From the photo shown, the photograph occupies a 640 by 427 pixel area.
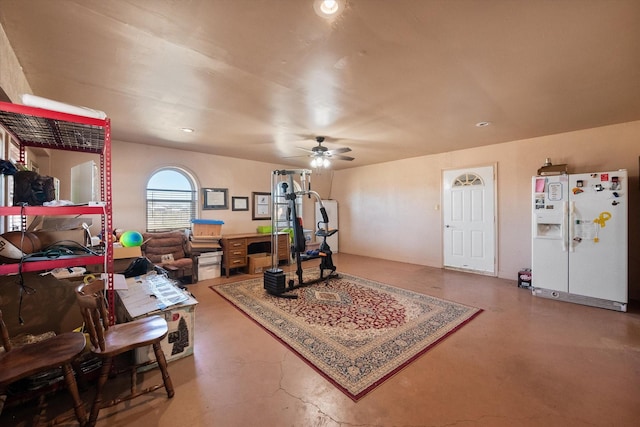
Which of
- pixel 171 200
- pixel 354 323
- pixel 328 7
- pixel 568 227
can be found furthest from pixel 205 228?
pixel 568 227

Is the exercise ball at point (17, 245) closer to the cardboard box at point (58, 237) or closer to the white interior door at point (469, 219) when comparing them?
the cardboard box at point (58, 237)

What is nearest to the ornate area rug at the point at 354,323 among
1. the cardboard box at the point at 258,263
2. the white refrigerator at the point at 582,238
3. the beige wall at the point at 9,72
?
the cardboard box at the point at 258,263

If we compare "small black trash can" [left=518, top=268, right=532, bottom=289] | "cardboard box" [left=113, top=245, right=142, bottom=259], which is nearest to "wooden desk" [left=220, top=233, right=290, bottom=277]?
"cardboard box" [left=113, top=245, right=142, bottom=259]

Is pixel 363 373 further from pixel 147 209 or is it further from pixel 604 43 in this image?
pixel 147 209

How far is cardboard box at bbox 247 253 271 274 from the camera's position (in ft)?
16.5

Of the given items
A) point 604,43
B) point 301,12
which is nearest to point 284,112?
point 301,12

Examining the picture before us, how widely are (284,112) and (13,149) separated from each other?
8.02ft

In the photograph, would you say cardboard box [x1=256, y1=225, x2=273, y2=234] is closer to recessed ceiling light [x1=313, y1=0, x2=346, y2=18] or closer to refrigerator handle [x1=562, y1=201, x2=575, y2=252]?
recessed ceiling light [x1=313, y1=0, x2=346, y2=18]

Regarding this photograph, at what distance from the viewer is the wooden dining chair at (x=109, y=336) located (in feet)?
4.92

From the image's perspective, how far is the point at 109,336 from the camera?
1.68 meters

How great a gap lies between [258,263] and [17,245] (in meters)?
3.66

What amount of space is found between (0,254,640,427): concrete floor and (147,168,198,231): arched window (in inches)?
107

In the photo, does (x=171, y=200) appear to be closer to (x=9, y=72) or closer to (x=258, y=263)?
(x=258, y=263)

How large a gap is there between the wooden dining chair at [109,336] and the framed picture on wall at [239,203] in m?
3.96
